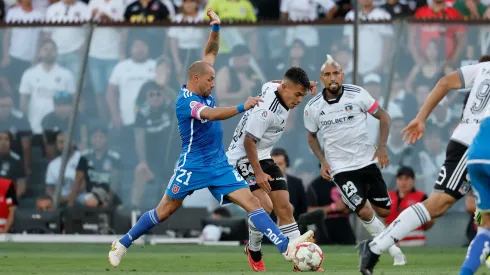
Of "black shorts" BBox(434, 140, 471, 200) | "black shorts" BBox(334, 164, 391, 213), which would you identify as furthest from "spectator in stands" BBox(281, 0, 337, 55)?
"black shorts" BBox(434, 140, 471, 200)

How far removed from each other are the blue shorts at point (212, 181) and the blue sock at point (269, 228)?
14.9 inches

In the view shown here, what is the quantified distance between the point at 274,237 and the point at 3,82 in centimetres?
985

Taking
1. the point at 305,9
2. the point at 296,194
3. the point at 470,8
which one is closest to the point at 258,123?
the point at 296,194

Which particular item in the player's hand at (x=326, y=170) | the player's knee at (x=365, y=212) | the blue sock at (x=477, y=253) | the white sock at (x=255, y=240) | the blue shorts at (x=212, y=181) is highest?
the blue sock at (x=477, y=253)

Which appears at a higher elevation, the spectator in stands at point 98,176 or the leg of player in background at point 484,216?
the leg of player in background at point 484,216

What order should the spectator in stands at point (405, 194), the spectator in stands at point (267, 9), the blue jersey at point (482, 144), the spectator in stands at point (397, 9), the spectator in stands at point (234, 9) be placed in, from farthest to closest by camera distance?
the spectator in stands at point (267, 9) < the spectator in stands at point (234, 9) < the spectator in stands at point (397, 9) < the spectator in stands at point (405, 194) < the blue jersey at point (482, 144)

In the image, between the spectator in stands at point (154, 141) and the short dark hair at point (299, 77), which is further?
the spectator in stands at point (154, 141)

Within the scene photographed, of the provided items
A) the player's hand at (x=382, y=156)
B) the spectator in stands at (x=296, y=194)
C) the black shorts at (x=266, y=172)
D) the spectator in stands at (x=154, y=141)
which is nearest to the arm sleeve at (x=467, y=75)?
the black shorts at (x=266, y=172)

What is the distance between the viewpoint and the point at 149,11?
20.5 meters

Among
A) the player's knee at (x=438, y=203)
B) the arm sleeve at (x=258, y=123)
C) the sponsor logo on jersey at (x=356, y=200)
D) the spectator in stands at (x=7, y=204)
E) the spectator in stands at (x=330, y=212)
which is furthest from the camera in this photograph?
the spectator in stands at (x=7, y=204)

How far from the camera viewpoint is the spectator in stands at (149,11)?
20.5 m

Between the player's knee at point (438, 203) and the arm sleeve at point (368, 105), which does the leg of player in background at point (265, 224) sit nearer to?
the player's knee at point (438, 203)

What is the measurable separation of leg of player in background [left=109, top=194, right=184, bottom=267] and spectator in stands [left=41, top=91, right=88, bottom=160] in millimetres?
7530

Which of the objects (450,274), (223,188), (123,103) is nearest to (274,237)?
(223,188)
